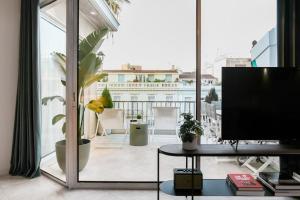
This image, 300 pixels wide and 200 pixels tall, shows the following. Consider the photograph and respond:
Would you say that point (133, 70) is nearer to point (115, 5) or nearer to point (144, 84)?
point (144, 84)

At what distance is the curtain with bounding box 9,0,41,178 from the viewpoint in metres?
3.04

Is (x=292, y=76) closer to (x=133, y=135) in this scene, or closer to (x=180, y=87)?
(x=180, y=87)

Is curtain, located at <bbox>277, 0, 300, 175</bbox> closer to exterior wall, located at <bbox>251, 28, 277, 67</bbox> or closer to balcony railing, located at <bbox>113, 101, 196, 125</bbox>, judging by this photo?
exterior wall, located at <bbox>251, 28, 277, 67</bbox>

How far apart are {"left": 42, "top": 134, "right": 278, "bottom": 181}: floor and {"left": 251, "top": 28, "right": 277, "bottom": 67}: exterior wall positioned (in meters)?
1.41

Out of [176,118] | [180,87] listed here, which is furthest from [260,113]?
[176,118]

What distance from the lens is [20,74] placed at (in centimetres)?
307

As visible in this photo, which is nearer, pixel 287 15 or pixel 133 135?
pixel 287 15

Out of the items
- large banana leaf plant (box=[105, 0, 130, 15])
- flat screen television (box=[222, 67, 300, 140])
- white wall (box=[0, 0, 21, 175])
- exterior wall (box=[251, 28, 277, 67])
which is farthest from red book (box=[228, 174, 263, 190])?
white wall (box=[0, 0, 21, 175])

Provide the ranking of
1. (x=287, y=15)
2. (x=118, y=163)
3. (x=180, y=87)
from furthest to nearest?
1. (x=118, y=163)
2. (x=180, y=87)
3. (x=287, y=15)

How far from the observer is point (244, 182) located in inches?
82.7

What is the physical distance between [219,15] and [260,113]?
145 centimetres

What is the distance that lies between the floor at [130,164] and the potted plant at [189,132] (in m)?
1.10

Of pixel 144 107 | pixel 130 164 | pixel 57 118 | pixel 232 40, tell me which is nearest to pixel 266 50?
pixel 232 40

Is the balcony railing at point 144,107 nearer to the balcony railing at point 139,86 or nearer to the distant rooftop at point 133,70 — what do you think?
the balcony railing at point 139,86
